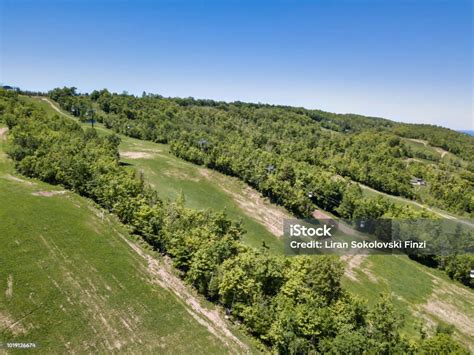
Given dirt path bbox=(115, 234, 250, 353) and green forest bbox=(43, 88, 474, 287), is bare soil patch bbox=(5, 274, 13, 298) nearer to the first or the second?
dirt path bbox=(115, 234, 250, 353)

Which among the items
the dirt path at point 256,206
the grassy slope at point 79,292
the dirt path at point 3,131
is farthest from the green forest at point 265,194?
the grassy slope at point 79,292

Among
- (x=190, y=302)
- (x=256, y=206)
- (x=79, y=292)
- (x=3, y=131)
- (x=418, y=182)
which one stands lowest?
(x=190, y=302)

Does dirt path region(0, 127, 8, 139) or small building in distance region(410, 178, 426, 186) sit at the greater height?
dirt path region(0, 127, 8, 139)

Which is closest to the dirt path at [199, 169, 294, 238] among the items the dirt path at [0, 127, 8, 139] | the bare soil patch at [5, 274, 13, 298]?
the bare soil patch at [5, 274, 13, 298]

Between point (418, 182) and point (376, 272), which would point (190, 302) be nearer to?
point (376, 272)

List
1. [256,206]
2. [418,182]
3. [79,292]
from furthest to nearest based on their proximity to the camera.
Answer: [418,182]
[256,206]
[79,292]

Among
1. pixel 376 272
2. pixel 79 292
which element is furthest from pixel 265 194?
pixel 79 292

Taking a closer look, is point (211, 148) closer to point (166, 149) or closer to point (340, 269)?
point (166, 149)
